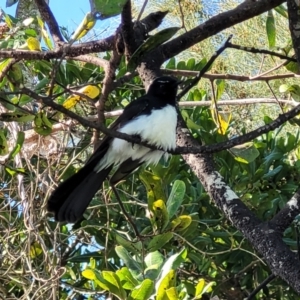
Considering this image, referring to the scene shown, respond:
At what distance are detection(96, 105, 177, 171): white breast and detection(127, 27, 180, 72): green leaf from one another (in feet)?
2.42

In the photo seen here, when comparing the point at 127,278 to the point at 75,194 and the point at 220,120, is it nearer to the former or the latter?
the point at 75,194

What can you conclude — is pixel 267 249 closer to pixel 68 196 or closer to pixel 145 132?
pixel 68 196

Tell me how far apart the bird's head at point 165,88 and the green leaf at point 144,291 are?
0.62 metres

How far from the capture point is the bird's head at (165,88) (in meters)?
2.06

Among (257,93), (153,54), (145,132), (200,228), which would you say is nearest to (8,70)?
(153,54)

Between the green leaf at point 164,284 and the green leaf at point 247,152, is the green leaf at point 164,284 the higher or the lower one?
the lower one

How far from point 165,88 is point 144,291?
36.5 inches

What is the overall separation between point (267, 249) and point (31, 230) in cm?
97

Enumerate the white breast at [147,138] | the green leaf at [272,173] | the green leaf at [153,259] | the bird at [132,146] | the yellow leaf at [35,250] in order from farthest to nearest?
1. the green leaf at [272,173]
2. the yellow leaf at [35,250]
3. the white breast at [147,138]
4. the bird at [132,146]
5. the green leaf at [153,259]

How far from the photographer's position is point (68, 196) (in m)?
1.93

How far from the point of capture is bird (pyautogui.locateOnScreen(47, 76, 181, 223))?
199 centimetres

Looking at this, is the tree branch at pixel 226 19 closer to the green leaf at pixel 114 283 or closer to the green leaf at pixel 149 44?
the green leaf at pixel 149 44

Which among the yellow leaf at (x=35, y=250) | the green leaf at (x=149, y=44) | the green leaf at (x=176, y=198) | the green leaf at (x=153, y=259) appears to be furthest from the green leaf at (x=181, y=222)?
the yellow leaf at (x=35, y=250)

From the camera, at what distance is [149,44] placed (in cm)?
138
